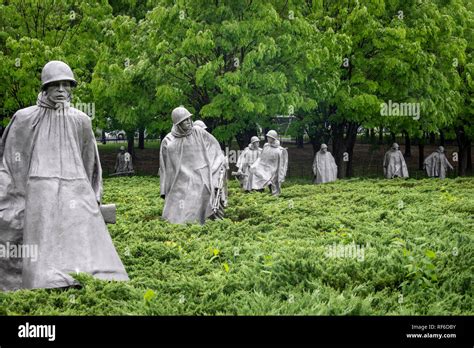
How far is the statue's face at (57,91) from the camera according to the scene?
8438mm

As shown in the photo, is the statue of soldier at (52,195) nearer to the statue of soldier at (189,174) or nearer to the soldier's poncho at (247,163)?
the statue of soldier at (189,174)

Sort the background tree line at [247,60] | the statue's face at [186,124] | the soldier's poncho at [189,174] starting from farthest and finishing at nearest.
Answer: the background tree line at [247,60] → the statue's face at [186,124] → the soldier's poncho at [189,174]

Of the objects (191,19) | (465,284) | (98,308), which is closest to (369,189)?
(191,19)

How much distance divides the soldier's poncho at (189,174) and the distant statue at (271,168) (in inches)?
338

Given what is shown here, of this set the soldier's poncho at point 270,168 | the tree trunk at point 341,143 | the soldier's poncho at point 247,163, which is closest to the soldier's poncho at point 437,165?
the tree trunk at point 341,143

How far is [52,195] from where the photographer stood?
8.20 metres

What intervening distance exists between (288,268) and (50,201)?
264 centimetres

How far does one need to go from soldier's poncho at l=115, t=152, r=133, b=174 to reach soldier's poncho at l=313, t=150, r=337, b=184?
10139mm

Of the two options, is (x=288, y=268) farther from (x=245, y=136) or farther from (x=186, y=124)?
(x=245, y=136)

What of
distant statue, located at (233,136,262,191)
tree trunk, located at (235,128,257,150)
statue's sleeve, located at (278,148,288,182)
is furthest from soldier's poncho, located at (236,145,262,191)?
tree trunk, located at (235,128,257,150)

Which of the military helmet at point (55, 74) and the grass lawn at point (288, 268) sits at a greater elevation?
the military helmet at point (55, 74)
